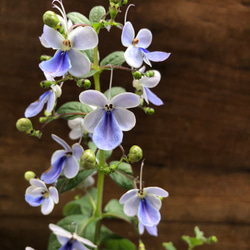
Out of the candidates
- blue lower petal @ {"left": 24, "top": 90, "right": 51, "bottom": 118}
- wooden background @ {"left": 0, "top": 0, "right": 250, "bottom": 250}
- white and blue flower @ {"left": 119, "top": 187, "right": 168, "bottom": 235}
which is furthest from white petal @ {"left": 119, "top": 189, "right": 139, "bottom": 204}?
wooden background @ {"left": 0, "top": 0, "right": 250, "bottom": 250}

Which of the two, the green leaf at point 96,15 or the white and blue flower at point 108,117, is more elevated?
the green leaf at point 96,15

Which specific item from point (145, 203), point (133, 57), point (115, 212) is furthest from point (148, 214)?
point (133, 57)

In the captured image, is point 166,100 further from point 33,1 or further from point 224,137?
point 33,1

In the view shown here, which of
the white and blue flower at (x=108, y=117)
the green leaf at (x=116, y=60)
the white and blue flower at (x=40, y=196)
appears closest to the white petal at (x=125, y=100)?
the white and blue flower at (x=108, y=117)

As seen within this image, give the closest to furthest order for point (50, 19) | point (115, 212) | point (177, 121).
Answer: point (50, 19) < point (115, 212) < point (177, 121)

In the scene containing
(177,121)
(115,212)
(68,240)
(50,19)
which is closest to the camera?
(50,19)

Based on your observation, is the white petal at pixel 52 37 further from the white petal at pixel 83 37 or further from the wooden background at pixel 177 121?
the wooden background at pixel 177 121

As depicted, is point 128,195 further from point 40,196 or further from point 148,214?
point 40,196
